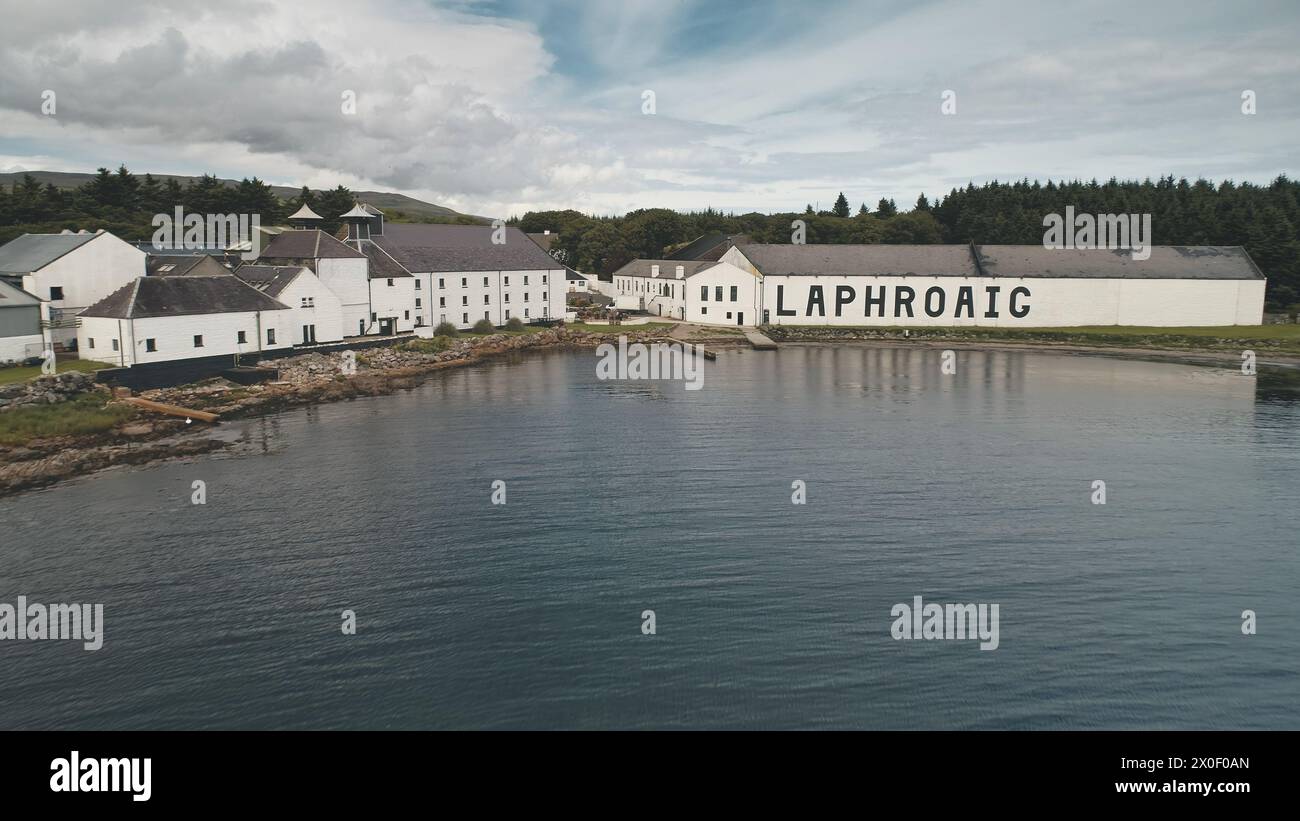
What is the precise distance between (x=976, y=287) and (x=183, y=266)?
65033 millimetres

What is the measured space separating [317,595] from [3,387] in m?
27.6

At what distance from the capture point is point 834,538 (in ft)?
80.9

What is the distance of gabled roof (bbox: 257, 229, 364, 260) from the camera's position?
58.5 m

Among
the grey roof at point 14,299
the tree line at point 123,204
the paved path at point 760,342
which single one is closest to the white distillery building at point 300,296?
the grey roof at point 14,299

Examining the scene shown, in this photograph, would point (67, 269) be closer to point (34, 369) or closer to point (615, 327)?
point (34, 369)

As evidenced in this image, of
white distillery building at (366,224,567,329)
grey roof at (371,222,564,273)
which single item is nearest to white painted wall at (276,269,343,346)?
white distillery building at (366,224,567,329)

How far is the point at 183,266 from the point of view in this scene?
57.5 meters

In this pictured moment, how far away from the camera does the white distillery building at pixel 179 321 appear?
4438 cm

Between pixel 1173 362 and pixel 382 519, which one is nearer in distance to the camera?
pixel 382 519

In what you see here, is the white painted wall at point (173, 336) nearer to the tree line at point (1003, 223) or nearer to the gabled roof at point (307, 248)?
the gabled roof at point (307, 248)

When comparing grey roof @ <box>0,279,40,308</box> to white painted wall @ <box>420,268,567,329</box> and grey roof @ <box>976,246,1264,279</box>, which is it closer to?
white painted wall @ <box>420,268,567,329</box>
